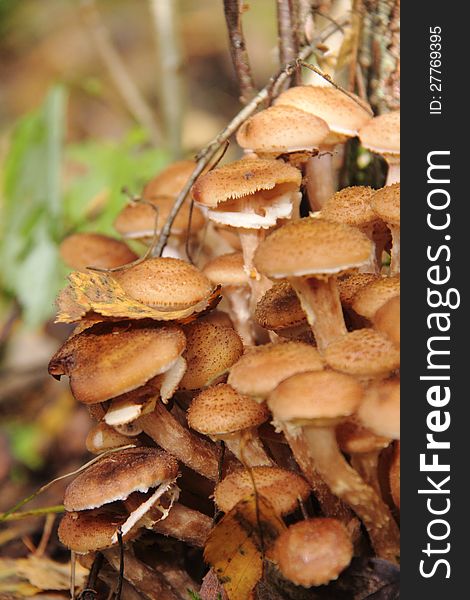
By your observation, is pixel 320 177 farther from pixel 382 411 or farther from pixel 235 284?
pixel 382 411

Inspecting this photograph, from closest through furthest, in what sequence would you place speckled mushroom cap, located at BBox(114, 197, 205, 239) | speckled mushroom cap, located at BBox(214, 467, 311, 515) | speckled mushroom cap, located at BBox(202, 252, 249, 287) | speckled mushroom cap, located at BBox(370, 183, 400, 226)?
speckled mushroom cap, located at BBox(214, 467, 311, 515), speckled mushroom cap, located at BBox(370, 183, 400, 226), speckled mushroom cap, located at BBox(202, 252, 249, 287), speckled mushroom cap, located at BBox(114, 197, 205, 239)

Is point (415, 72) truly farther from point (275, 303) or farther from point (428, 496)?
point (428, 496)

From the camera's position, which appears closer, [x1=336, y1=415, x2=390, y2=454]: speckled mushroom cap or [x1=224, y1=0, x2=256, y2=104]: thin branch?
[x1=336, y1=415, x2=390, y2=454]: speckled mushroom cap

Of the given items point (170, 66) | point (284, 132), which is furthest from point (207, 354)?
point (170, 66)

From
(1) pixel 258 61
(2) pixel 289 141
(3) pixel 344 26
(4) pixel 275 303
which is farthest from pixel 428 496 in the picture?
(1) pixel 258 61

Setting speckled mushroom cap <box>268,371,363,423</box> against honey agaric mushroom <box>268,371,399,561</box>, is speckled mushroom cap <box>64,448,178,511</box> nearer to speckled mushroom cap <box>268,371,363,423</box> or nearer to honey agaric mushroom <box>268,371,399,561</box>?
honey agaric mushroom <box>268,371,399,561</box>

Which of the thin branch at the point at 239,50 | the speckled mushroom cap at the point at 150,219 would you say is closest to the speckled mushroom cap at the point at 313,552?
the speckled mushroom cap at the point at 150,219

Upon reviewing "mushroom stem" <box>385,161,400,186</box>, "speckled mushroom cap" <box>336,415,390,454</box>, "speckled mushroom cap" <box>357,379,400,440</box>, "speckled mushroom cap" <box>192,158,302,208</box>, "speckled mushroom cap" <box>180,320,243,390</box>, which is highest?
"speckled mushroom cap" <box>192,158,302,208</box>

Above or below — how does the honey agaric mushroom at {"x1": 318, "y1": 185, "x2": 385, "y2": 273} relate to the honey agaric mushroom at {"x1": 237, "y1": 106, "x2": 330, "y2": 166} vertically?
below

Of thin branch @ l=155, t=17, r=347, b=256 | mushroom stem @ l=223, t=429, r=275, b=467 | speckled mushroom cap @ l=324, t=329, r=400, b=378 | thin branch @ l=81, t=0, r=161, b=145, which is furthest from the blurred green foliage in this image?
speckled mushroom cap @ l=324, t=329, r=400, b=378
